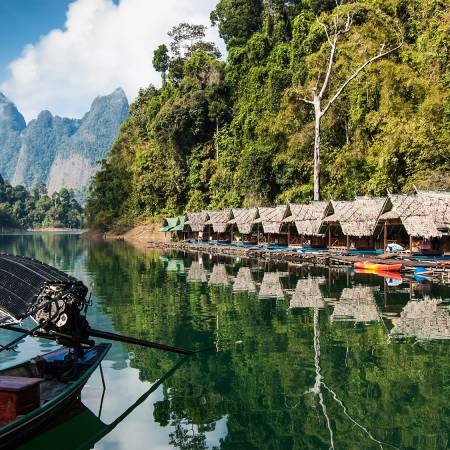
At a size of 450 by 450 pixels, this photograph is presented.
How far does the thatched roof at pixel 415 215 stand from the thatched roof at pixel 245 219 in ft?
49.3

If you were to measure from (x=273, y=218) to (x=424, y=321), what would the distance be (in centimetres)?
2330

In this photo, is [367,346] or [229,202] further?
[229,202]

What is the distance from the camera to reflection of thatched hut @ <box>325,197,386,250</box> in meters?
28.6

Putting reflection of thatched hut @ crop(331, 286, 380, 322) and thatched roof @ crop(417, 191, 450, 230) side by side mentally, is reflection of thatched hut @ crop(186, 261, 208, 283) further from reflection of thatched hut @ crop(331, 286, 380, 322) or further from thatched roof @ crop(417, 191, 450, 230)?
thatched roof @ crop(417, 191, 450, 230)

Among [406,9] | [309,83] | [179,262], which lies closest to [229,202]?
[309,83]

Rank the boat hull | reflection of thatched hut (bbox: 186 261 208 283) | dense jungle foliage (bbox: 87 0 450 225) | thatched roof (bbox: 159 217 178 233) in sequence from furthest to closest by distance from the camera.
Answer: thatched roof (bbox: 159 217 178 233)
dense jungle foliage (bbox: 87 0 450 225)
reflection of thatched hut (bbox: 186 261 208 283)
the boat hull

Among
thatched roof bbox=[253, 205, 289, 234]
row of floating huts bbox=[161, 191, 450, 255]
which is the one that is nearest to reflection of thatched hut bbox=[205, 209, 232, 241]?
row of floating huts bbox=[161, 191, 450, 255]

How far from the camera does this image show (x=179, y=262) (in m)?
34.8

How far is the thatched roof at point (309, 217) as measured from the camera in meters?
32.6

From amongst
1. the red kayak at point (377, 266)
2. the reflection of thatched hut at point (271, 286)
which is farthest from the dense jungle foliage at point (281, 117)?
the reflection of thatched hut at point (271, 286)

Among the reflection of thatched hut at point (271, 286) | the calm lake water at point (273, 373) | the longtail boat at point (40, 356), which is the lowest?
the calm lake water at point (273, 373)

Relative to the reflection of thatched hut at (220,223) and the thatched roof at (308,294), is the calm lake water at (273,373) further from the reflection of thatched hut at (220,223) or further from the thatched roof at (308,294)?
the reflection of thatched hut at (220,223)

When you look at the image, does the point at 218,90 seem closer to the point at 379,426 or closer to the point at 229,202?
the point at 229,202

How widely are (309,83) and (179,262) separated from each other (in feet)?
67.0
